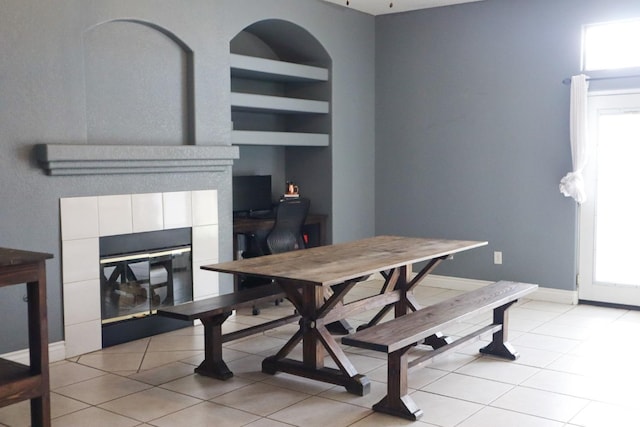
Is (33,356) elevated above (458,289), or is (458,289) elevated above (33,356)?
(33,356)

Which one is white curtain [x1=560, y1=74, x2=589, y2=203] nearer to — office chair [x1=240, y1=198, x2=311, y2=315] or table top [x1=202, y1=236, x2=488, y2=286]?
table top [x1=202, y1=236, x2=488, y2=286]

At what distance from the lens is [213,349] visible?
3961 millimetres

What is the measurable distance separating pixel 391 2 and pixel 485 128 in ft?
4.60

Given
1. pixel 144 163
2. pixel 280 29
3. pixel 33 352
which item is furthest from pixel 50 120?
pixel 280 29

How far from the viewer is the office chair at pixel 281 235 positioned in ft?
18.1

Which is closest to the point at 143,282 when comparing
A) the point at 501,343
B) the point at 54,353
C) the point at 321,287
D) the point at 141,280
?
the point at 141,280

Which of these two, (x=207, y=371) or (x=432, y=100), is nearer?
(x=207, y=371)

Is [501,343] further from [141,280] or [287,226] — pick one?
[141,280]

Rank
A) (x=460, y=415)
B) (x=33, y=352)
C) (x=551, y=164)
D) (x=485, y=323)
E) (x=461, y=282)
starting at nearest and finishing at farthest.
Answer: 1. (x=33, y=352)
2. (x=460, y=415)
3. (x=485, y=323)
4. (x=551, y=164)
5. (x=461, y=282)

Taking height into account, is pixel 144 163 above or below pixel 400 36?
below

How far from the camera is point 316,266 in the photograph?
3734 millimetres

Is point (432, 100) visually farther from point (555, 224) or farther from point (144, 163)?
point (144, 163)

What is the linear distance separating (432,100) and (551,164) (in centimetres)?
130

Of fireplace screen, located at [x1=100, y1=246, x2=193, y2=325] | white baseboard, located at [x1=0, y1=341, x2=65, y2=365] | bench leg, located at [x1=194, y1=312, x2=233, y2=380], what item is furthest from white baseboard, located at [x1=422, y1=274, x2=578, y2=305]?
white baseboard, located at [x1=0, y1=341, x2=65, y2=365]
